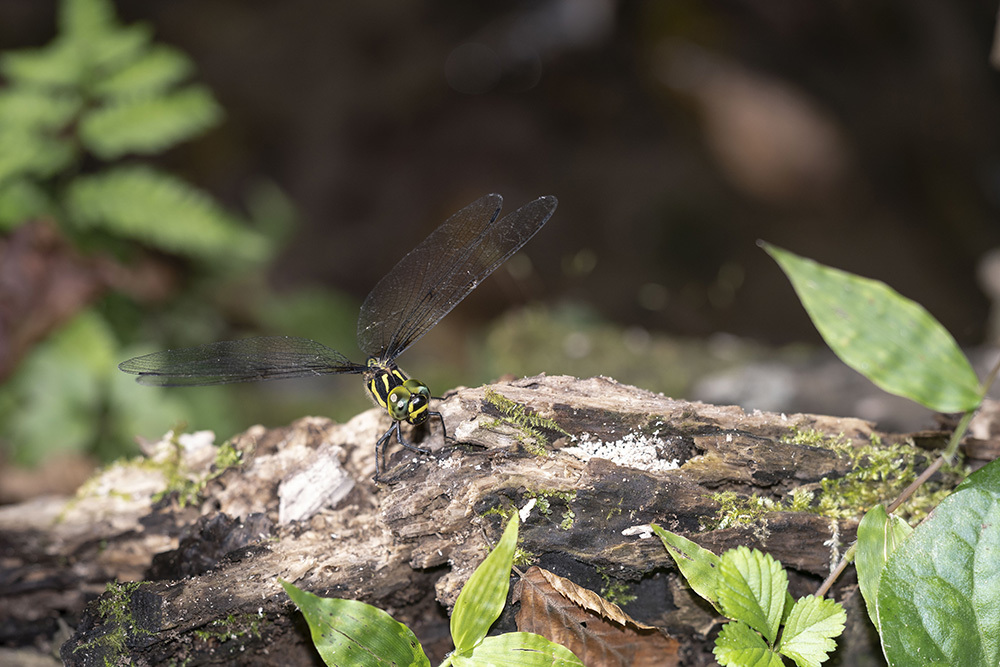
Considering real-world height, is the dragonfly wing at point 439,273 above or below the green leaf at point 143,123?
below

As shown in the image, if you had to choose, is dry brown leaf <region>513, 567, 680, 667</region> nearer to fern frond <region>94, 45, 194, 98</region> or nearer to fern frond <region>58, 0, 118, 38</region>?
fern frond <region>94, 45, 194, 98</region>

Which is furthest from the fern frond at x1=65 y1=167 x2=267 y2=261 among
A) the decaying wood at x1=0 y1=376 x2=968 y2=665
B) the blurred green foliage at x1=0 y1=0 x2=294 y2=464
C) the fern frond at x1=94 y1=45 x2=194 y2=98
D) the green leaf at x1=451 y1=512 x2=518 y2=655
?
the green leaf at x1=451 y1=512 x2=518 y2=655

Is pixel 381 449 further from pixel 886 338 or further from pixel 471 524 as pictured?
pixel 886 338

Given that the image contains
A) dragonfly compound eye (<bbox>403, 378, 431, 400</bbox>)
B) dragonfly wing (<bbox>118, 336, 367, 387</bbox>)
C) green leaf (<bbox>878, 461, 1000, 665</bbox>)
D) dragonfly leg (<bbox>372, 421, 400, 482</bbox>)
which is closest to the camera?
green leaf (<bbox>878, 461, 1000, 665</bbox>)

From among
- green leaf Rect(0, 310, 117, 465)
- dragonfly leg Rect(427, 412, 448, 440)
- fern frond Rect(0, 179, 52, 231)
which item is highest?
fern frond Rect(0, 179, 52, 231)

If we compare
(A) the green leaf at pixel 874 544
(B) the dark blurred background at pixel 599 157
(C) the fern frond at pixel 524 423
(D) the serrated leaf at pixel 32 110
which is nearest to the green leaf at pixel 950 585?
(A) the green leaf at pixel 874 544

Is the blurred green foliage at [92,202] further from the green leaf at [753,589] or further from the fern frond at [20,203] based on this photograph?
the green leaf at [753,589]

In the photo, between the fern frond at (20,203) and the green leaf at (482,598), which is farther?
the fern frond at (20,203)
